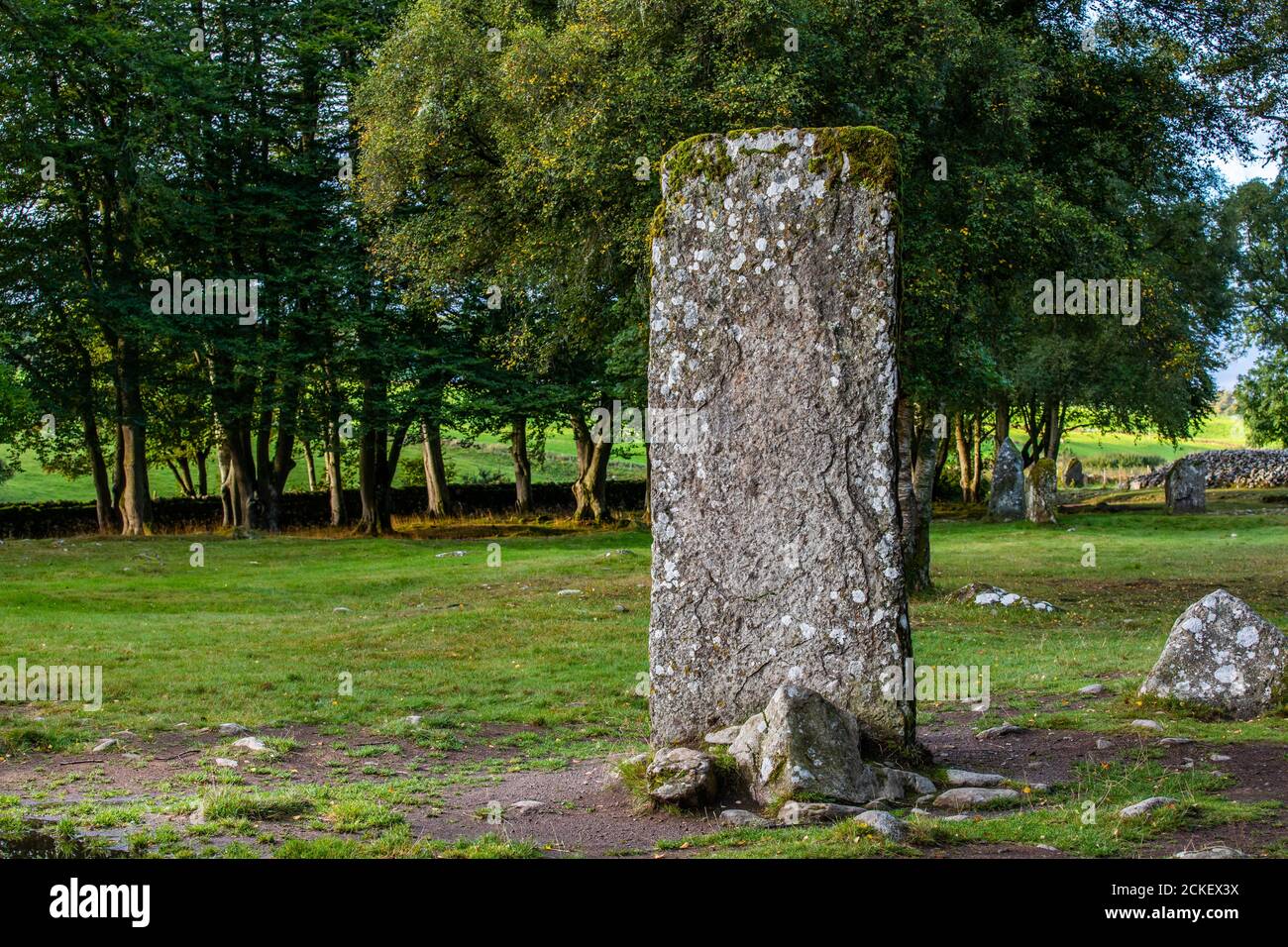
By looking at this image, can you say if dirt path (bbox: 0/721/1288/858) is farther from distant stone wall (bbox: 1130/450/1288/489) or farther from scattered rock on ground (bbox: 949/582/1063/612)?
distant stone wall (bbox: 1130/450/1288/489)

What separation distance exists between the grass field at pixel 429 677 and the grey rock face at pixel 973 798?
0.93 feet

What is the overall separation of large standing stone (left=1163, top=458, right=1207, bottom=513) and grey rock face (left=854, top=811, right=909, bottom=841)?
134ft

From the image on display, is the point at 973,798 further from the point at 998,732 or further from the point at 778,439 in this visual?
the point at 778,439

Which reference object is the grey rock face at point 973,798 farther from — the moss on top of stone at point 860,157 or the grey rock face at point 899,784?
the moss on top of stone at point 860,157

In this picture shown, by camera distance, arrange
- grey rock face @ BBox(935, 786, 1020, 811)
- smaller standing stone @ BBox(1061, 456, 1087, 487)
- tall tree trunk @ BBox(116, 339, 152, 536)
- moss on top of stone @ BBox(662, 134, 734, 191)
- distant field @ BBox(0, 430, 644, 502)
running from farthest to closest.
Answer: smaller standing stone @ BBox(1061, 456, 1087, 487) < distant field @ BBox(0, 430, 644, 502) < tall tree trunk @ BBox(116, 339, 152, 536) < moss on top of stone @ BBox(662, 134, 734, 191) < grey rock face @ BBox(935, 786, 1020, 811)

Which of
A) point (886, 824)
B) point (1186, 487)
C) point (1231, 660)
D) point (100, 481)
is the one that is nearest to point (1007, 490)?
point (1186, 487)

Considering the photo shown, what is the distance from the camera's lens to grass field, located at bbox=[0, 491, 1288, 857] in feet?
26.2

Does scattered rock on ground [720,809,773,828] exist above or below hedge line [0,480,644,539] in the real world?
below

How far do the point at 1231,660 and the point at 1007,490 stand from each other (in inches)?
1341

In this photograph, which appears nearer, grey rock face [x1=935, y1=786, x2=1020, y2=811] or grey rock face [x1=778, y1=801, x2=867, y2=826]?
grey rock face [x1=778, y1=801, x2=867, y2=826]

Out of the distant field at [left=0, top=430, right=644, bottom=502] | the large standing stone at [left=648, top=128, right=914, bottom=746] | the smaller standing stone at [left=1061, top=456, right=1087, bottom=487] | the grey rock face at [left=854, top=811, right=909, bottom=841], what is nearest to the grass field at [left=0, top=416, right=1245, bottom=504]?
the distant field at [left=0, top=430, right=644, bottom=502]

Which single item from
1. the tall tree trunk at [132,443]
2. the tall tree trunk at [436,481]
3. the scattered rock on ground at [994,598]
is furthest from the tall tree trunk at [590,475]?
the scattered rock on ground at [994,598]

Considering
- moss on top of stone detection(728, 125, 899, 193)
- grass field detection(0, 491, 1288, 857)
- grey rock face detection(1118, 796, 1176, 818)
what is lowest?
grass field detection(0, 491, 1288, 857)
